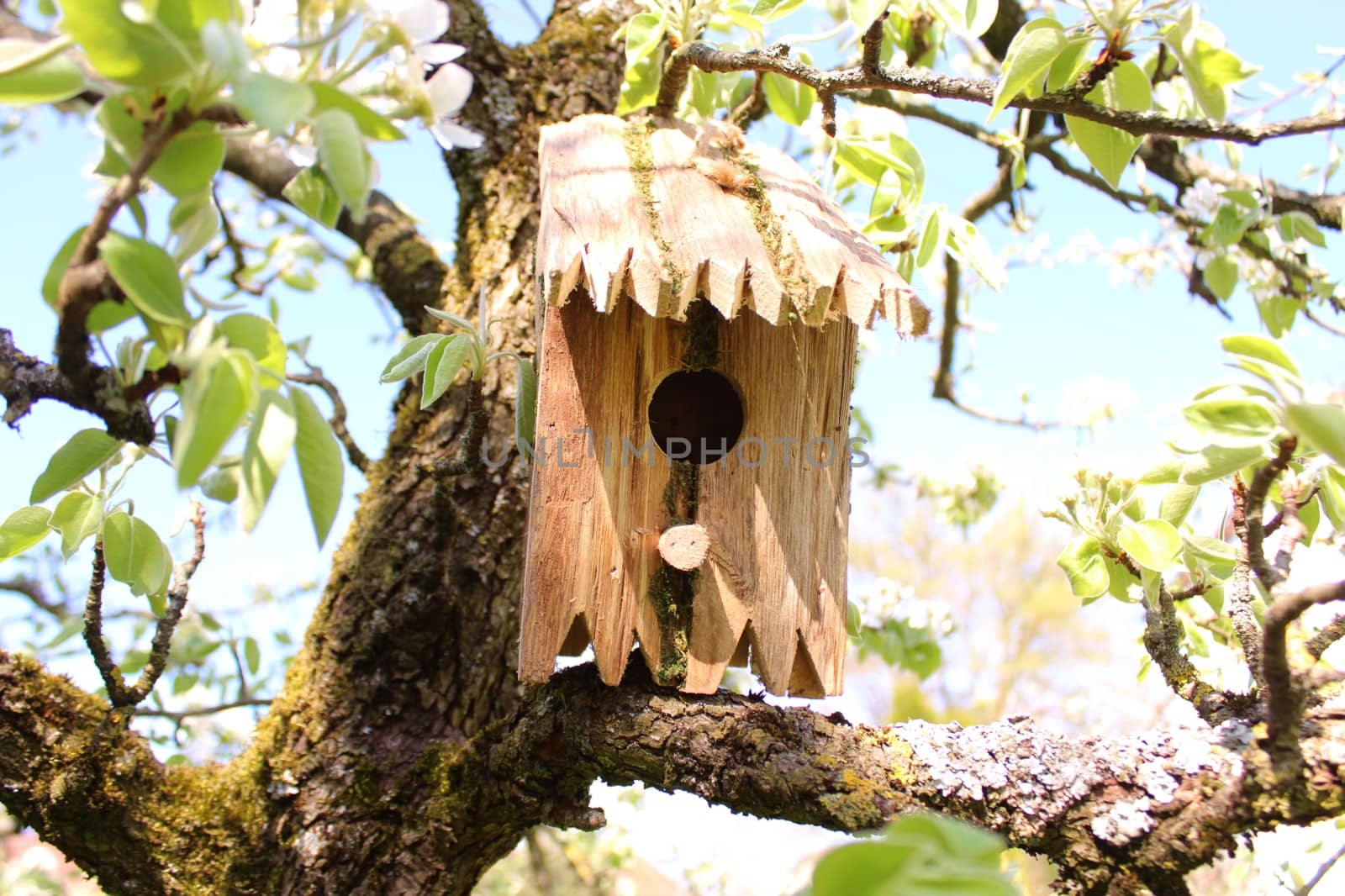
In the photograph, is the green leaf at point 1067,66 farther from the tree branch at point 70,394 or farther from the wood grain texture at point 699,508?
the tree branch at point 70,394

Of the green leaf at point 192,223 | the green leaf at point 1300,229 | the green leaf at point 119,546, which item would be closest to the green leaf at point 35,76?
the green leaf at point 192,223

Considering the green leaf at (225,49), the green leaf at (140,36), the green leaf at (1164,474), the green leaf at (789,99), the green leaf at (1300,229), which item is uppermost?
the green leaf at (1300,229)

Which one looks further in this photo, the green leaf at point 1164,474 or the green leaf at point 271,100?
the green leaf at point 1164,474

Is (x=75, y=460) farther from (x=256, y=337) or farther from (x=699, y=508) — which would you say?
(x=699, y=508)

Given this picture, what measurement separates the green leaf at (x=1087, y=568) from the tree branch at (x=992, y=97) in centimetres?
59

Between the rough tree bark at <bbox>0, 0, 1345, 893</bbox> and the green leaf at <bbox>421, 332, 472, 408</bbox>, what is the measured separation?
466mm

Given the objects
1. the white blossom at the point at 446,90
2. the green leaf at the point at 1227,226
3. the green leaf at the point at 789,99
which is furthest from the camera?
the green leaf at the point at 1227,226

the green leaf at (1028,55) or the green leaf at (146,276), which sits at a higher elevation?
the green leaf at (1028,55)

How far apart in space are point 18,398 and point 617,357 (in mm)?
787

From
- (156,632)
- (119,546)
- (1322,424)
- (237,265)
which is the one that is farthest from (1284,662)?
(237,265)

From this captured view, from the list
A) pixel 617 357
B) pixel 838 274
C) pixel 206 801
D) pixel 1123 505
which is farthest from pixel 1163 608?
pixel 206 801

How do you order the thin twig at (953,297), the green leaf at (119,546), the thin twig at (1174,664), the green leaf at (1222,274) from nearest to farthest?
the thin twig at (1174,664) → the green leaf at (119,546) → the green leaf at (1222,274) → the thin twig at (953,297)

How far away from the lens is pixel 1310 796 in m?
1.11

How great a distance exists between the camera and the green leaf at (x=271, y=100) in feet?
2.35
